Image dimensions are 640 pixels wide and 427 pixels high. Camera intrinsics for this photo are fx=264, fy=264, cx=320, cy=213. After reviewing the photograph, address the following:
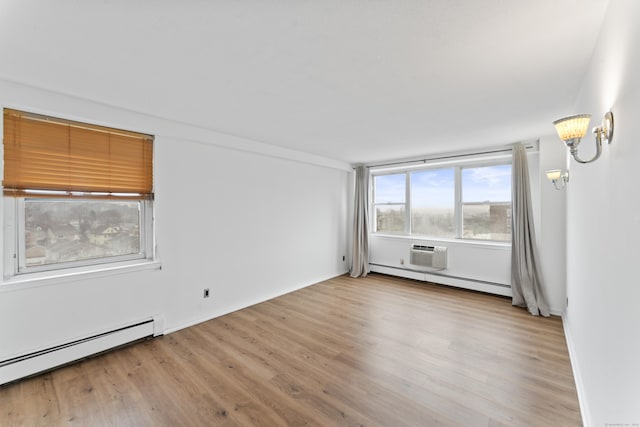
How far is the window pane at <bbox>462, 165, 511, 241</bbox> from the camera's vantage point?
4.27 meters

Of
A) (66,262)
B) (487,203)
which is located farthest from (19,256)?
(487,203)

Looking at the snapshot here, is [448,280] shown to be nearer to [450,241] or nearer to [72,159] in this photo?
[450,241]

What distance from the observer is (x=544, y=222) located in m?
3.60

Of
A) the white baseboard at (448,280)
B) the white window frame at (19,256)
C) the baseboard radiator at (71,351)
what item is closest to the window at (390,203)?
the white baseboard at (448,280)

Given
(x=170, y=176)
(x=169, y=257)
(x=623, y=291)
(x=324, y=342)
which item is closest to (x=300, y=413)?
(x=324, y=342)

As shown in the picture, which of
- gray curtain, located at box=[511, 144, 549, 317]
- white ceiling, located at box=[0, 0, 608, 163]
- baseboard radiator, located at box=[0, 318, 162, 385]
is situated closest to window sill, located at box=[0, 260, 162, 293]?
baseboard radiator, located at box=[0, 318, 162, 385]

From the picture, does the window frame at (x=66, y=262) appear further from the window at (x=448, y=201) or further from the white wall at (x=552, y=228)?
the white wall at (x=552, y=228)

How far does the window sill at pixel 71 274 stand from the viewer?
221 centimetres

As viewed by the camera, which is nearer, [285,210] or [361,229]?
[285,210]

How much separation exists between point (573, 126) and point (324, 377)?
8.03 feet

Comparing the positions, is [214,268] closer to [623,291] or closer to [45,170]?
[45,170]

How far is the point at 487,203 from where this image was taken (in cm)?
→ 444

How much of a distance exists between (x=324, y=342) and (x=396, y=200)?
3.55 meters

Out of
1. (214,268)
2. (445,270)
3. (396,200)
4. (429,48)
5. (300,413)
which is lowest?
(300,413)
